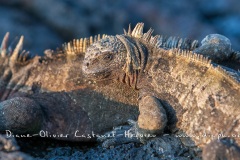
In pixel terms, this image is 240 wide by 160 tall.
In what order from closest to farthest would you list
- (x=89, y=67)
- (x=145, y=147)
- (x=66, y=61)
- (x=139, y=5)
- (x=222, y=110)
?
(x=222, y=110) → (x=145, y=147) → (x=89, y=67) → (x=66, y=61) → (x=139, y=5)

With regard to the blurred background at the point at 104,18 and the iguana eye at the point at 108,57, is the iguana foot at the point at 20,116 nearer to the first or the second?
the iguana eye at the point at 108,57

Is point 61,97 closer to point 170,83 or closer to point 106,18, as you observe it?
point 170,83

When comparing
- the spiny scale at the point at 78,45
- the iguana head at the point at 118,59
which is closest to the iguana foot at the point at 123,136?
the iguana head at the point at 118,59

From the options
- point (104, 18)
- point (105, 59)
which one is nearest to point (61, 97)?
point (105, 59)

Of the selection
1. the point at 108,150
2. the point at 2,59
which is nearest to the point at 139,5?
the point at 2,59

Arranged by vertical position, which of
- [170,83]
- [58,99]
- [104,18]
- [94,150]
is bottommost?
[94,150]

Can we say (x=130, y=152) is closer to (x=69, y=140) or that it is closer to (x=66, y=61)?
(x=69, y=140)

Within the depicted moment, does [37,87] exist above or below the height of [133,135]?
above

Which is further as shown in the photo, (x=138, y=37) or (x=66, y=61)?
(x=66, y=61)
